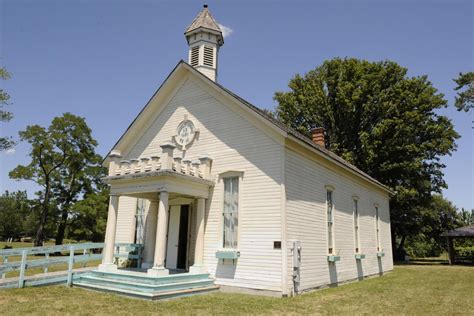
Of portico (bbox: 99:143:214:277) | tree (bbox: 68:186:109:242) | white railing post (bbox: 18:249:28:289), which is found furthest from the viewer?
tree (bbox: 68:186:109:242)

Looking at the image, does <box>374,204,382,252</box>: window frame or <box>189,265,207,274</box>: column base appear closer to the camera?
<box>189,265,207,274</box>: column base

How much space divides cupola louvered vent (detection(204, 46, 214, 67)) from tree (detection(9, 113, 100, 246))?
27.7 metres

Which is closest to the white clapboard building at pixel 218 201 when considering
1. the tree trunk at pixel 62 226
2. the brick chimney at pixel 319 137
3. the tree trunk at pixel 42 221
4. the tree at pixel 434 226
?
the brick chimney at pixel 319 137

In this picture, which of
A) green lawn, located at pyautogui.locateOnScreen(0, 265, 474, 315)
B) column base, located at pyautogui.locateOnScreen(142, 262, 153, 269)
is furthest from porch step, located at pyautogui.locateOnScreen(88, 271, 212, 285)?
column base, located at pyautogui.locateOnScreen(142, 262, 153, 269)

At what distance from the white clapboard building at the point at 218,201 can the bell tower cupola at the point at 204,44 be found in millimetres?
72

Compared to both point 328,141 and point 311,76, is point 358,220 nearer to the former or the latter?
point 328,141

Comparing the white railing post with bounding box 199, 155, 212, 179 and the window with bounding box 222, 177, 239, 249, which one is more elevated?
the white railing post with bounding box 199, 155, 212, 179

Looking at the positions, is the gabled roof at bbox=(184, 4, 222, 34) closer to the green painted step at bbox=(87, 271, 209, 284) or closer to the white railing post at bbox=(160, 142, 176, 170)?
the white railing post at bbox=(160, 142, 176, 170)

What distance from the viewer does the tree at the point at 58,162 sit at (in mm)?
37156

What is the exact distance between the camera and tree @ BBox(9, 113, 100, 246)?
37156mm

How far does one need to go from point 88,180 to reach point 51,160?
4.53 metres

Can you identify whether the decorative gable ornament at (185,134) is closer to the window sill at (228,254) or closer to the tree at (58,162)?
the window sill at (228,254)

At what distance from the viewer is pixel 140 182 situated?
11.9m

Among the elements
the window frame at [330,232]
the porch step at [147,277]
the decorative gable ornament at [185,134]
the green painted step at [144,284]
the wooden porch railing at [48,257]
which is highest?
the decorative gable ornament at [185,134]
